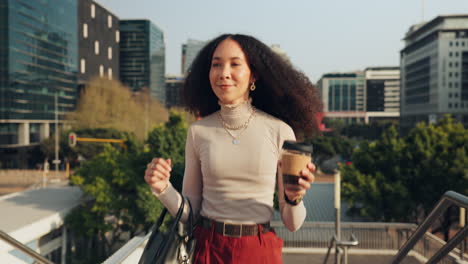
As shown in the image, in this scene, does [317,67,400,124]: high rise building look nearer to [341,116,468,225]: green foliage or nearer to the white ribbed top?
[341,116,468,225]: green foliage

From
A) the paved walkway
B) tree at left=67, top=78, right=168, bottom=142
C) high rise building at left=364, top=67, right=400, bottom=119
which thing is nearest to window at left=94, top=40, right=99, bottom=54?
tree at left=67, top=78, right=168, bottom=142

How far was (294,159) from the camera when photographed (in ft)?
5.73

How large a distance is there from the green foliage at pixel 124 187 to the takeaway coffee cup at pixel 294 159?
1817cm

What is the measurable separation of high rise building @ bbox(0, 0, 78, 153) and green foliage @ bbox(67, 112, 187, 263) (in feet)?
114

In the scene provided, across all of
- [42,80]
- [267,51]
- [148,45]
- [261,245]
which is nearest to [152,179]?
[261,245]

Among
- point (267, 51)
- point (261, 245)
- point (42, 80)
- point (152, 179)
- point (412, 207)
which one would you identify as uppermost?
point (42, 80)

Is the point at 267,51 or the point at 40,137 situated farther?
the point at 40,137

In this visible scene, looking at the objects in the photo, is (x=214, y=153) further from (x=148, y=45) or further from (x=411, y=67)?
(x=148, y=45)

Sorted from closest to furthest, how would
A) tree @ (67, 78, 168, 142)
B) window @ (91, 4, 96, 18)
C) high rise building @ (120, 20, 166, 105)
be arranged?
tree @ (67, 78, 168, 142)
window @ (91, 4, 96, 18)
high rise building @ (120, 20, 166, 105)

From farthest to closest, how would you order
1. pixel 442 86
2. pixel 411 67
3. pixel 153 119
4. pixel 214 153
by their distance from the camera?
pixel 411 67
pixel 442 86
pixel 153 119
pixel 214 153

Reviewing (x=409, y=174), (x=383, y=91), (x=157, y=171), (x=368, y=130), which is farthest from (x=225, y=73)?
(x=383, y=91)

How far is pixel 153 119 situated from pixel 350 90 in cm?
10363

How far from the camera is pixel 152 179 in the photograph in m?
2.09

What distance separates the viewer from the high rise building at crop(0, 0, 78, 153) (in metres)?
50.9
